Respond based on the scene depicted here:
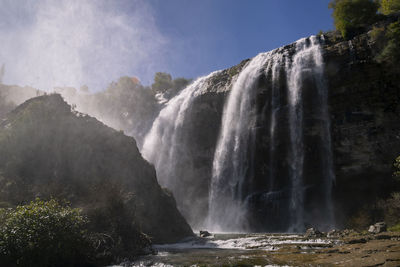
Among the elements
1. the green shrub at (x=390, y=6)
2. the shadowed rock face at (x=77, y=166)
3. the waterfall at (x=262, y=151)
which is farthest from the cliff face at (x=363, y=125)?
the shadowed rock face at (x=77, y=166)

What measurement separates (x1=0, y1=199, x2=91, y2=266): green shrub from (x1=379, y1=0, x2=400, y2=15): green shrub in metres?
37.7

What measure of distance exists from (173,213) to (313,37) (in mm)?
25054

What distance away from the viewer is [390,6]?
35562mm

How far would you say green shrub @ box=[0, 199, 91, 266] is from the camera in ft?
30.9

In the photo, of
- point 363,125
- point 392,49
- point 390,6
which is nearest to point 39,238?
point 363,125

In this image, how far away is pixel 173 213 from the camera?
22.1m

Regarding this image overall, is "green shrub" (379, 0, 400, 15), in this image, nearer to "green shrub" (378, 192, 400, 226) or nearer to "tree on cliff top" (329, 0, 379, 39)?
"tree on cliff top" (329, 0, 379, 39)

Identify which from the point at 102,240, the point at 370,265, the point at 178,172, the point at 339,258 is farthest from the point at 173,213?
the point at 178,172

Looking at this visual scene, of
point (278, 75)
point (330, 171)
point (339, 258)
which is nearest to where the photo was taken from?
point (339, 258)

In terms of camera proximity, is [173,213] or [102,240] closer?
[102,240]

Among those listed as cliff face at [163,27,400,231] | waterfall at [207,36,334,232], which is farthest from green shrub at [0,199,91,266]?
cliff face at [163,27,400,231]

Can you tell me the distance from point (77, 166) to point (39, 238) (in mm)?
8901

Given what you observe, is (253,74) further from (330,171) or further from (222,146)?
(330,171)

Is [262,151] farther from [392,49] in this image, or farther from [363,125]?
[392,49]
